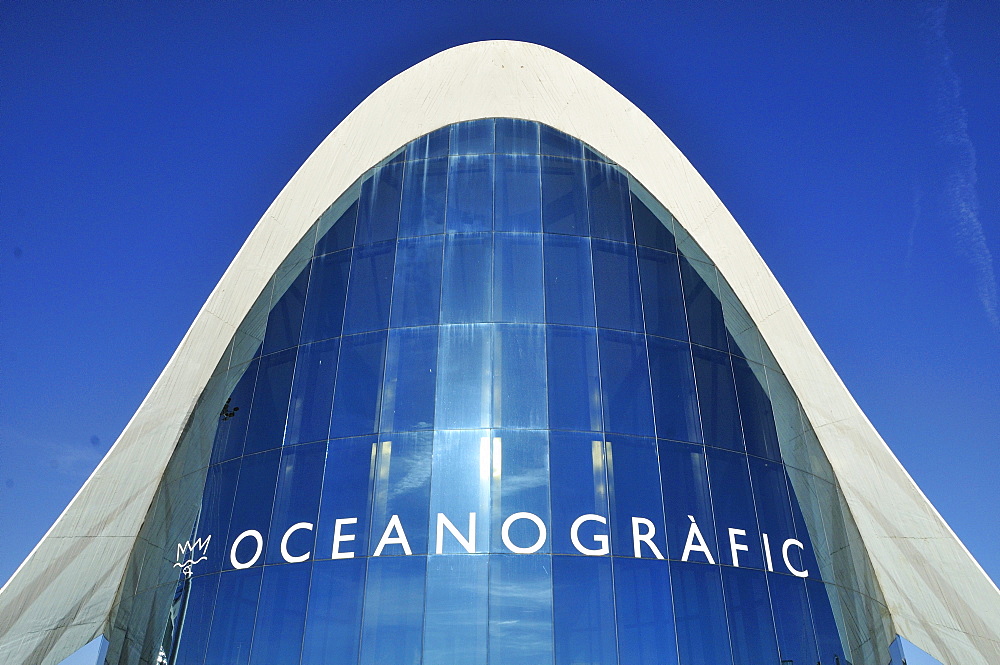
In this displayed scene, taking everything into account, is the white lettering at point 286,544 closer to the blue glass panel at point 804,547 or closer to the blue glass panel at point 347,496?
the blue glass panel at point 347,496

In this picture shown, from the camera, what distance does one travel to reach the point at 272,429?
610 inches

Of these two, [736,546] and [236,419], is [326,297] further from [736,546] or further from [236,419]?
[736,546]

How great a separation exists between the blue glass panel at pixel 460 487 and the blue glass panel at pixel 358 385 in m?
1.40

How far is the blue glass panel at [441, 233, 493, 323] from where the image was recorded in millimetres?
15156

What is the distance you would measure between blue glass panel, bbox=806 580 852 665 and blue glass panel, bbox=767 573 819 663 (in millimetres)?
181

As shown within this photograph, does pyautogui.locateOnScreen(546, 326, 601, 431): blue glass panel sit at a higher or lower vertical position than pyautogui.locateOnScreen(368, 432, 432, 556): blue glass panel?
higher

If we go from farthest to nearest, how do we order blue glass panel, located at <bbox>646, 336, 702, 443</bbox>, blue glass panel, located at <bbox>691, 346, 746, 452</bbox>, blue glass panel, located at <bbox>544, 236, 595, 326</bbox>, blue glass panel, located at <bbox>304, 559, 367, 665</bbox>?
blue glass panel, located at <bbox>544, 236, 595, 326</bbox> < blue glass panel, located at <bbox>691, 346, 746, 452</bbox> < blue glass panel, located at <bbox>646, 336, 702, 443</bbox> < blue glass panel, located at <bbox>304, 559, 367, 665</bbox>

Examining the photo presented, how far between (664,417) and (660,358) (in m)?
1.19

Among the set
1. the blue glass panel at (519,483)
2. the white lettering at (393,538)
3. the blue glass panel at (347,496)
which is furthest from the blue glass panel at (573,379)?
the blue glass panel at (347,496)

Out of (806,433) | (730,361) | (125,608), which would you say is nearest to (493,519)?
(730,361)

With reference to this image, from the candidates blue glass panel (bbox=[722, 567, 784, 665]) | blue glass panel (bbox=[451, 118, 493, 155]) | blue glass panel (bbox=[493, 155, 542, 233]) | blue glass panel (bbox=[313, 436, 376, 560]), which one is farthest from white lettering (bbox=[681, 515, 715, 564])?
blue glass panel (bbox=[451, 118, 493, 155])

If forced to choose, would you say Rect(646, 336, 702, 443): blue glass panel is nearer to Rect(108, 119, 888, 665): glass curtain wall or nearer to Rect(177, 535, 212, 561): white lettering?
Rect(108, 119, 888, 665): glass curtain wall

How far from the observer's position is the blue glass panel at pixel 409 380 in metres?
14.2

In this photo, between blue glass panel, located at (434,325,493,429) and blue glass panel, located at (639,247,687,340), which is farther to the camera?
blue glass panel, located at (639,247,687,340)
